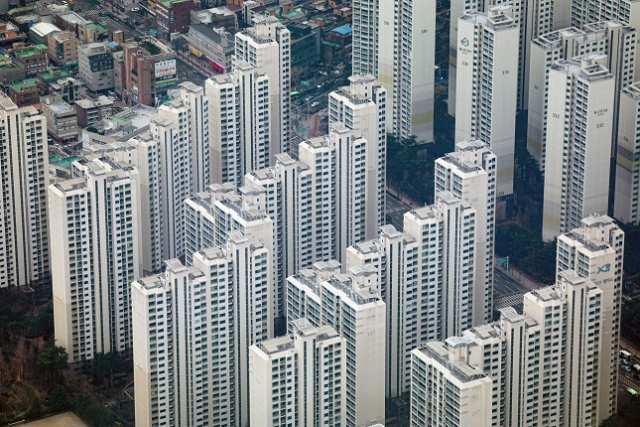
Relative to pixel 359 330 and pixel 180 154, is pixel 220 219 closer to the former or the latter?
pixel 180 154

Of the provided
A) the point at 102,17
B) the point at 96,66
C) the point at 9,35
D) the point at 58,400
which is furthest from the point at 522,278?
the point at 9,35

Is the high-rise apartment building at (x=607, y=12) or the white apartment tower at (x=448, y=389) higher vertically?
the high-rise apartment building at (x=607, y=12)

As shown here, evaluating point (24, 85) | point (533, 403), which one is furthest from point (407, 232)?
point (24, 85)

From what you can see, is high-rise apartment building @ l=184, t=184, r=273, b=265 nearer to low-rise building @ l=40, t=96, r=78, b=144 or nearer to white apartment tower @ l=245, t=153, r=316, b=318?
white apartment tower @ l=245, t=153, r=316, b=318

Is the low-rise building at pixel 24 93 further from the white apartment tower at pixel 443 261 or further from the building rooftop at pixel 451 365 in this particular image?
the building rooftop at pixel 451 365

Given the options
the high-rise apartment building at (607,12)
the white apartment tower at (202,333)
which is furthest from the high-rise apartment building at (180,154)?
the high-rise apartment building at (607,12)
